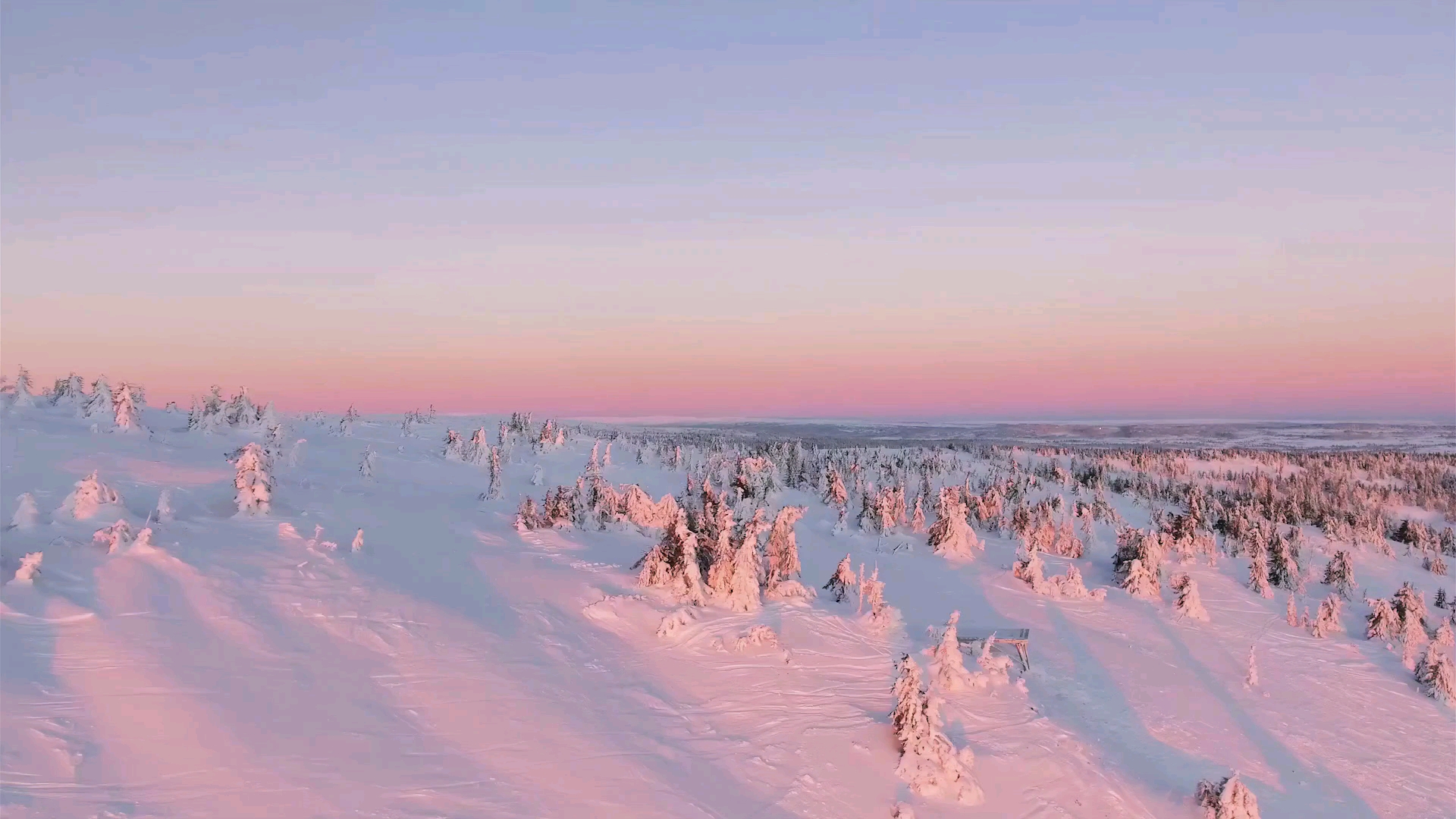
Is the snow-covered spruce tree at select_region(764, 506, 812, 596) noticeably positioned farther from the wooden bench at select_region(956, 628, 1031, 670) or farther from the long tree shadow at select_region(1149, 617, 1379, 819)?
the long tree shadow at select_region(1149, 617, 1379, 819)

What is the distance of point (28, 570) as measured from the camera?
39.5ft

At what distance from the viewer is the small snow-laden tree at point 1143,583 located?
26.9 meters

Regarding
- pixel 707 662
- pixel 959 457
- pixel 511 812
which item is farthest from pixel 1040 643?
pixel 959 457

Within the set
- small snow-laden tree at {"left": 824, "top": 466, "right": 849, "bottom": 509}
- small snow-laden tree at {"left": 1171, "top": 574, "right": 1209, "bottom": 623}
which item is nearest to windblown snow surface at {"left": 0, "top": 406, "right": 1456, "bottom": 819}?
small snow-laden tree at {"left": 1171, "top": 574, "right": 1209, "bottom": 623}

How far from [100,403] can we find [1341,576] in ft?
170

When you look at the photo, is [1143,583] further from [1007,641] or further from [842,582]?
[842,582]

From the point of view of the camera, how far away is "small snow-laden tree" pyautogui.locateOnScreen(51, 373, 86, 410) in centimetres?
2888

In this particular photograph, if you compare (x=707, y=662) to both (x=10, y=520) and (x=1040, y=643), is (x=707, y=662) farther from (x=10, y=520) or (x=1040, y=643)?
(x=10, y=520)

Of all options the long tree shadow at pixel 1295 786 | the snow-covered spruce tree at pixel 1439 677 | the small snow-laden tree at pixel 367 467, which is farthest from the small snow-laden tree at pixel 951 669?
the small snow-laden tree at pixel 367 467

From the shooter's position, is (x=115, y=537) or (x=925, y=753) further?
(x=115, y=537)

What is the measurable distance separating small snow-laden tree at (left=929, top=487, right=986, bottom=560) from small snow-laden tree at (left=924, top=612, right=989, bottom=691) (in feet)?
51.7

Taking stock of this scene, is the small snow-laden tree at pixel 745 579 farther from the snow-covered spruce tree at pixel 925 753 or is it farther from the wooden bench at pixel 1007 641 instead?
the snow-covered spruce tree at pixel 925 753

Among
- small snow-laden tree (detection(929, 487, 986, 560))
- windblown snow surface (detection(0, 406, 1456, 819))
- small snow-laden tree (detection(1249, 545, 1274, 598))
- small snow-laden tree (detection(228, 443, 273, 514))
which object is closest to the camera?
windblown snow surface (detection(0, 406, 1456, 819))

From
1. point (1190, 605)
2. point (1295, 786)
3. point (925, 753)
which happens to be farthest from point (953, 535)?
point (925, 753)
